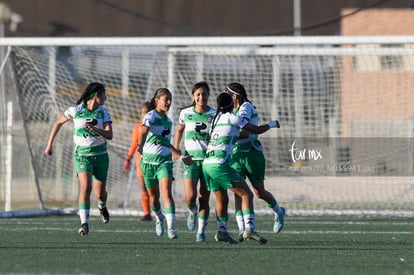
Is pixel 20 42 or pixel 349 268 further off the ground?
pixel 20 42

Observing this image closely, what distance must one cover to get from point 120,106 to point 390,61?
5176 mm

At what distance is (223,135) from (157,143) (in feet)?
5.53

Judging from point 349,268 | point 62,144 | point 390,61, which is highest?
point 390,61

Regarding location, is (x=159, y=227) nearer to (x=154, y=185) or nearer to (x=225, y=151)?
(x=154, y=185)

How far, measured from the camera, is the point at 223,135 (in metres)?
13.6

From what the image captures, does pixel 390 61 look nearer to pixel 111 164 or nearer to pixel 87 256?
pixel 111 164

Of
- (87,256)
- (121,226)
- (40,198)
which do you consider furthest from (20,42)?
(87,256)

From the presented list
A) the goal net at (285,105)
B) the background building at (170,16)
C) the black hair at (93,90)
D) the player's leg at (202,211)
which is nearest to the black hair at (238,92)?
the player's leg at (202,211)

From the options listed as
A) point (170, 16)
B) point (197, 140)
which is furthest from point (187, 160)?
point (170, 16)

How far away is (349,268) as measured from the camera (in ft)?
36.5

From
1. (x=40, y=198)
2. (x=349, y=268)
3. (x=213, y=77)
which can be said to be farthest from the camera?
(x=213, y=77)

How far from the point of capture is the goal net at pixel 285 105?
70.9ft

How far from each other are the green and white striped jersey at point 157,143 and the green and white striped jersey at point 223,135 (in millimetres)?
1476

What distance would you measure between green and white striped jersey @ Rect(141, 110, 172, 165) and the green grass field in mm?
1003
